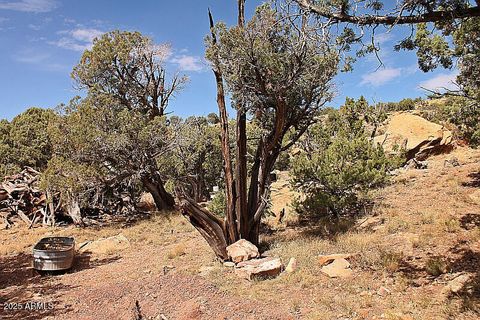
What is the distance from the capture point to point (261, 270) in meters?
7.50

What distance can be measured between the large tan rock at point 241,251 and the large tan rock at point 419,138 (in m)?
15.0

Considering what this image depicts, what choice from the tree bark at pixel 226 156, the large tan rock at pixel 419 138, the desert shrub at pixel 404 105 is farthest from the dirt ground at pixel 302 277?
the desert shrub at pixel 404 105

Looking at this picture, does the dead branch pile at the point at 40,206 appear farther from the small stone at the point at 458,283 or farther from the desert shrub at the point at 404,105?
the desert shrub at the point at 404,105

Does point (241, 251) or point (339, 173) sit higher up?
point (339, 173)

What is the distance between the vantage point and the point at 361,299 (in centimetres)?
587

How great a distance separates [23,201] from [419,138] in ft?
77.1

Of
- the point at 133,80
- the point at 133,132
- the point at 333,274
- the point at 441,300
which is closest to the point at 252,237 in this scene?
Answer: the point at 333,274

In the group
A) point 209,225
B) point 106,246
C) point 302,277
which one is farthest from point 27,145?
point 302,277

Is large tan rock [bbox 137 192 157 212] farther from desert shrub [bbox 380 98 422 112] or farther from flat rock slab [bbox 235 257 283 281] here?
desert shrub [bbox 380 98 422 112]

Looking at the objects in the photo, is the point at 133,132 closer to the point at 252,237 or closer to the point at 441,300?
the point at 252,237

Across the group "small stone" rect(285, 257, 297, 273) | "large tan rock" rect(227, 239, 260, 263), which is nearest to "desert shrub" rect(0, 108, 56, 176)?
"large tan rock" rect(227, 239, 260, 263)

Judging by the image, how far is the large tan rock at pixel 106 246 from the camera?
1175cm

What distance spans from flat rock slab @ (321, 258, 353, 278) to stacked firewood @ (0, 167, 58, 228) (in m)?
15.9

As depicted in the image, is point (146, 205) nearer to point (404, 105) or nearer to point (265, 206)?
point (265, 206)
